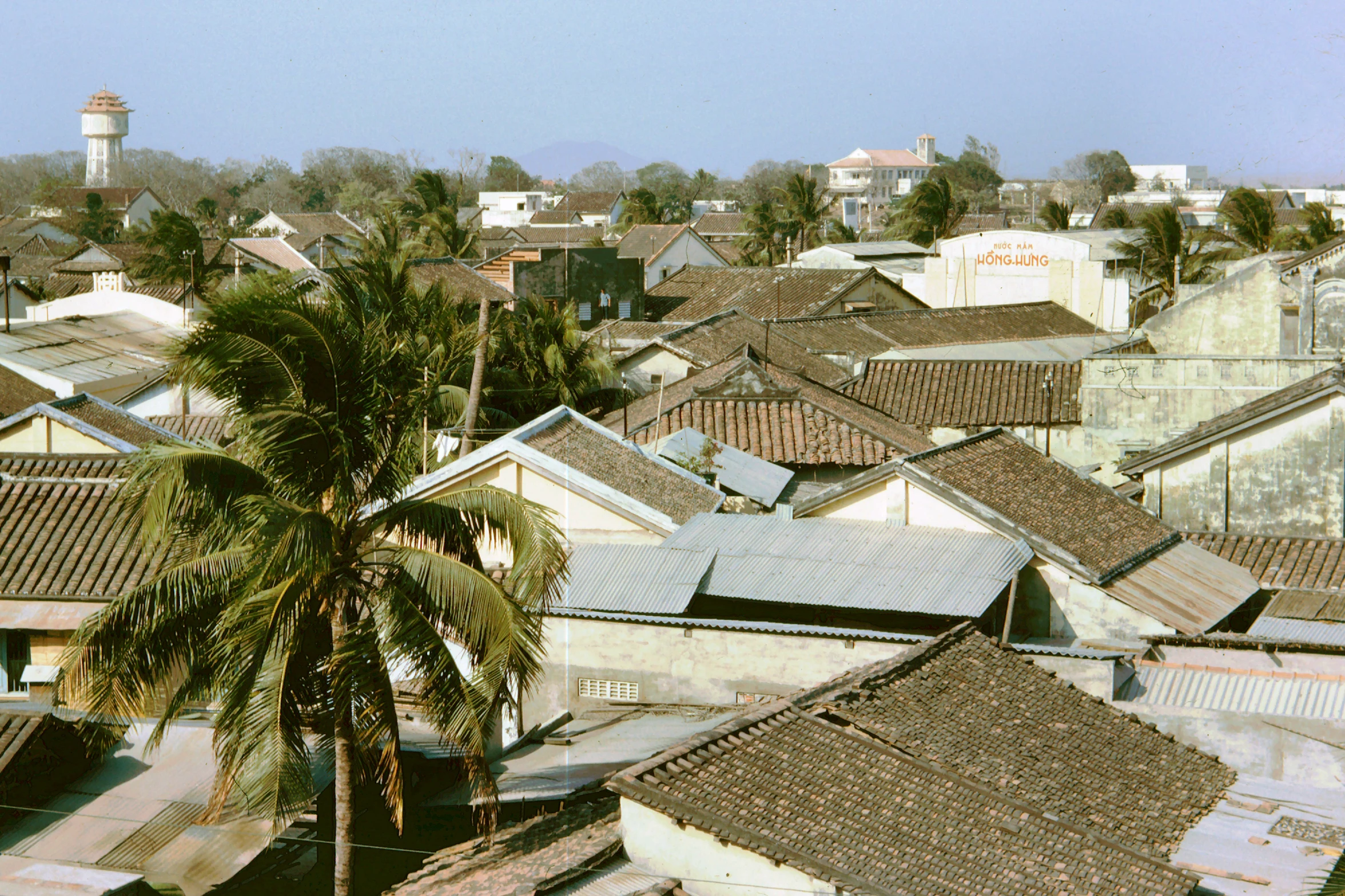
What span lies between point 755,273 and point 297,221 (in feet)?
125

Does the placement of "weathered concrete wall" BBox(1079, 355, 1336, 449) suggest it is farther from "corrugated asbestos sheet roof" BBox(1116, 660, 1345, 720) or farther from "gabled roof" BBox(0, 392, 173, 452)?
"gabled roof" BBox(0, 392, 173, 452)

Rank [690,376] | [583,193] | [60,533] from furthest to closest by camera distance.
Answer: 1. [583,193]
2. [690,376]
3. [60,533]

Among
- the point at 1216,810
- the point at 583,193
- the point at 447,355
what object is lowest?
the point at 1216,810

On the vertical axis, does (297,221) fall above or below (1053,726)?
above

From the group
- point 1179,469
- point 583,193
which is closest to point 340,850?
point 1179,469

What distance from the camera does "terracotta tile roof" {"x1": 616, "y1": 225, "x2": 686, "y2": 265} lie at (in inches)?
2260

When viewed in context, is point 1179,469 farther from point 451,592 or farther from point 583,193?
point 583,193

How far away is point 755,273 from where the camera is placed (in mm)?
44500

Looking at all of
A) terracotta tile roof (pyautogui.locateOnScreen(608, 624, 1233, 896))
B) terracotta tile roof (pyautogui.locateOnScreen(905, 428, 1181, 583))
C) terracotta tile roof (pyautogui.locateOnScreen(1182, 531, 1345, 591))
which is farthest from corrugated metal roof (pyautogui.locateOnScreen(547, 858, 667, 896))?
terracotta tile roof (pyautogui.locateOnScreen(1182, 531, 1345, 591))

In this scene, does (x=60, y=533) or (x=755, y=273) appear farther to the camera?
(x=755, y=273)

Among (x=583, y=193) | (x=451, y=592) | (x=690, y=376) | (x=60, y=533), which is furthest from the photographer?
(x=583, y=193)

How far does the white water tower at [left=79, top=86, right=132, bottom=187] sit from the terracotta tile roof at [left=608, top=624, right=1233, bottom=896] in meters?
84.0

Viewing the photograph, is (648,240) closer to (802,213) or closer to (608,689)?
(802,213)

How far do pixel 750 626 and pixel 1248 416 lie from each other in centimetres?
972
